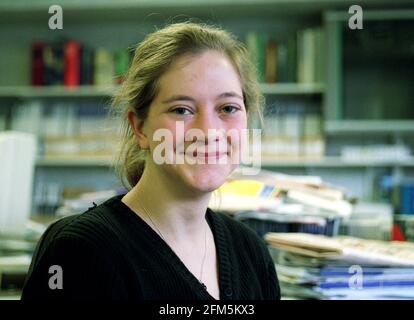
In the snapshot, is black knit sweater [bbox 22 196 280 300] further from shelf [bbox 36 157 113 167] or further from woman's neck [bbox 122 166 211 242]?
shelf [bbox 36 157 113 167]

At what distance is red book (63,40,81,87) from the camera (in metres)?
2.82

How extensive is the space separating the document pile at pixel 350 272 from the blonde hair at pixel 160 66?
9.6 inches

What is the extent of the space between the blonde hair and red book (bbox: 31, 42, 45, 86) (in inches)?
85.8

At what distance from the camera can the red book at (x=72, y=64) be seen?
2822 mm

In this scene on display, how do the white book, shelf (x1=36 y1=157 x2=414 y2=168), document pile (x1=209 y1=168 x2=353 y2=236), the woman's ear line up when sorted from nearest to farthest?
the woman's ear → document pile (x1=209 y1=168 x2=353 y2=236) → the white book → shelf (x1=36 y1=157 x2=414 y2=168)

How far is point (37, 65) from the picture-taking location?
9.43 ft

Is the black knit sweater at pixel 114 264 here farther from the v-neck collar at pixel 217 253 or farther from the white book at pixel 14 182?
the white book at pixel 14 182

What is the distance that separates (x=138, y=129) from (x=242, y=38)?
2.08 metres

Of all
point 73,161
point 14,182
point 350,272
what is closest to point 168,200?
point 350,272

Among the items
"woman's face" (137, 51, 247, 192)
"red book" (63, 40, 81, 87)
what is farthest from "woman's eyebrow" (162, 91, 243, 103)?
"red book" (63, 40, 81, 87)

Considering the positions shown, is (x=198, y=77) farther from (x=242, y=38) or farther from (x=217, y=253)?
(x=242, y=38)

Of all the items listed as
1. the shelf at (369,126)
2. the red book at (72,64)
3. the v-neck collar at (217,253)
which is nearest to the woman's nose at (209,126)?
the v-neck collar at (217,253)
